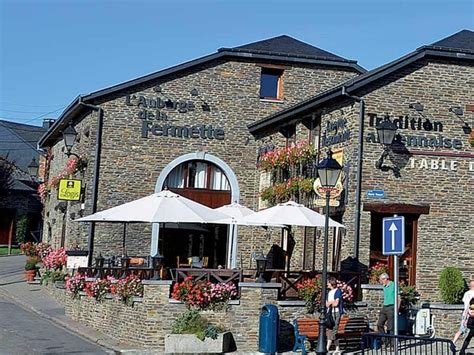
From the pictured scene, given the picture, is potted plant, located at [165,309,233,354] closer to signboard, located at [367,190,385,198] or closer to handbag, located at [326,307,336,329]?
handbag, located at [326,307,336,329]

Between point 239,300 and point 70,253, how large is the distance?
8953 millimetres

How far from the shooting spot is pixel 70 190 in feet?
80.7

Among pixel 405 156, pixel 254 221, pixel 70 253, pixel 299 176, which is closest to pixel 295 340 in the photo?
pixel 254 221

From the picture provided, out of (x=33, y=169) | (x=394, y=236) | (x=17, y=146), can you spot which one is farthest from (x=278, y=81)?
(x=17, y=146)

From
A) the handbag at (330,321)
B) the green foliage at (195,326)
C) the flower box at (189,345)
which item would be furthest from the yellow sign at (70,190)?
the handbag at (330,321)

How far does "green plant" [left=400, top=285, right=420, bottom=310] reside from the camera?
17298 millimetres

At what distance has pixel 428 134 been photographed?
1869cm

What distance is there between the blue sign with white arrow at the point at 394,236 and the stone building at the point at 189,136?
43.3 feet

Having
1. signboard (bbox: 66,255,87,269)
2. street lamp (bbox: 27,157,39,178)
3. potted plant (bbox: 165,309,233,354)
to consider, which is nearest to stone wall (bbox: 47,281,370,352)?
potted plant (bbox: 165,309,233,354)

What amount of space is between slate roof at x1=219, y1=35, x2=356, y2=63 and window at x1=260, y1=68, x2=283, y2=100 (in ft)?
2.34

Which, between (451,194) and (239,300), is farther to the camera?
(451,194)

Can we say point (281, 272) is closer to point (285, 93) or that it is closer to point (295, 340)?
point (295, 340)

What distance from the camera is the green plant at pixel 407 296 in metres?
17.3

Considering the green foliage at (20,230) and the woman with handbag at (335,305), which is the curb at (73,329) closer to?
the woman with handbag at (335,305)
